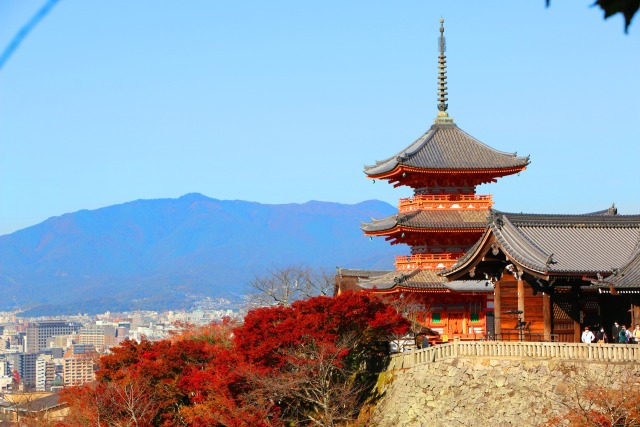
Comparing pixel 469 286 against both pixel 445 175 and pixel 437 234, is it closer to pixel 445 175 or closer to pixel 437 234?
pixel 437 234

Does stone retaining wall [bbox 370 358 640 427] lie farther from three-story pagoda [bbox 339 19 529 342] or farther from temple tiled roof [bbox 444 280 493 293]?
three-story pagoda [bbox 339 19 529 342]

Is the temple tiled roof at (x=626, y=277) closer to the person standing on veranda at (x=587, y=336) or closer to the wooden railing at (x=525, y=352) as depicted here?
the person standing on veranda at (x=587, y=336)

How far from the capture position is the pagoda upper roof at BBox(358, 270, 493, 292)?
42812mm

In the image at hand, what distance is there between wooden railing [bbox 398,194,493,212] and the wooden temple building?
38 mm

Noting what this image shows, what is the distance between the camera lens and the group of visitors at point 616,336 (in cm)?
2983

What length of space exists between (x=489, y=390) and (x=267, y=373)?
6.71 m

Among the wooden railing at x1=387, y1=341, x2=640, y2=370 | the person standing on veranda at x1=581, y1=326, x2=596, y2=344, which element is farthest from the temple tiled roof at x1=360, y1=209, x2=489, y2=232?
the person standing on veranda at x1=581, y1=326, x2=596, y2=344

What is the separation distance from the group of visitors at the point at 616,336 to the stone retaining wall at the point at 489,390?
188cm

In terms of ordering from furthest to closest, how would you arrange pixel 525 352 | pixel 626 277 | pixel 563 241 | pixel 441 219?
pixel 441 219, pixel 563 241, pixel 626 277, pixel 525 352

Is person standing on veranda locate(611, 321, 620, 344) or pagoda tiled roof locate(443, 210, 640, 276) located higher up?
pagoda tiled roof locate(443, 210, 640, 276)

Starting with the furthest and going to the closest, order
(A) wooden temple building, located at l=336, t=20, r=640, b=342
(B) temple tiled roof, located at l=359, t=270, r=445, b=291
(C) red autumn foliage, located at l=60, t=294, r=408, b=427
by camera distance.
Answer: (B) temple tiled roof, located at l=359, t=270, r=445, b=291, (C) red autumn foliage, located at l=60, t=294, r=408, b=427, (A) wooden temple building, located at l=336, t=20, r=640, b=342

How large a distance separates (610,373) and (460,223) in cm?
1812

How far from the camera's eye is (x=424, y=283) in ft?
145

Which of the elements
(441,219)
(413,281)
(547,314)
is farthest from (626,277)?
(441,219)
